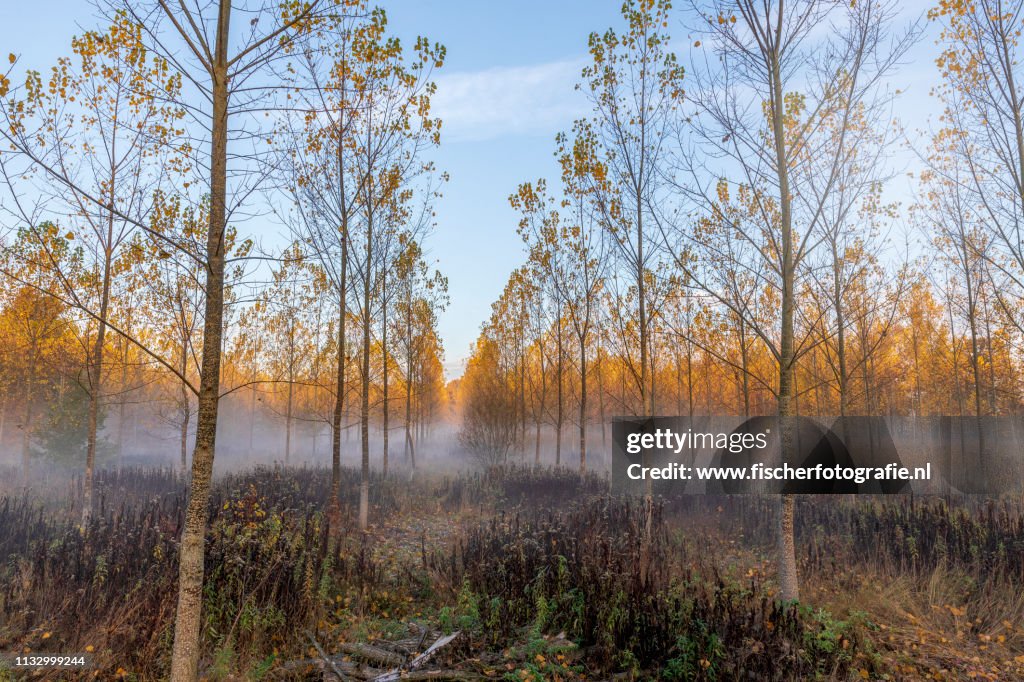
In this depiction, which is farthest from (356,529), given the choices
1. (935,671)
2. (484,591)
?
(935,671)

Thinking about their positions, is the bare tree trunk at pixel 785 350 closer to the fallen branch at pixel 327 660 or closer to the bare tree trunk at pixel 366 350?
the fallen branch at pixel 327 660

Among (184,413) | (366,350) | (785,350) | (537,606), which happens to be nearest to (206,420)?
(537,606)

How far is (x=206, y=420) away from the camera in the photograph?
292 centimetres

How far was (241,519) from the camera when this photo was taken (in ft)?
19.6

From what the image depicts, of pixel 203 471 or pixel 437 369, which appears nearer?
pixel 203 471

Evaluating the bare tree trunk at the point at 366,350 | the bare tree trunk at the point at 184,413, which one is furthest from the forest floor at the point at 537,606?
the bare tree trunk at the point at 184,413

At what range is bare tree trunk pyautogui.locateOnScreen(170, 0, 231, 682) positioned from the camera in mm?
2920

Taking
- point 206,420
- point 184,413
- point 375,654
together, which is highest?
point 206,420

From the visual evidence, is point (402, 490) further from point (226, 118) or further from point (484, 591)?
point (226, 118)

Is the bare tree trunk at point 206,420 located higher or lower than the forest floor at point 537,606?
higher

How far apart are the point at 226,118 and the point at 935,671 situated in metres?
6.37

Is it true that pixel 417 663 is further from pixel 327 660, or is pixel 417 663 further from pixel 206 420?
pixel 206 420

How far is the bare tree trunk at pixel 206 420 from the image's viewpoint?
2.92m

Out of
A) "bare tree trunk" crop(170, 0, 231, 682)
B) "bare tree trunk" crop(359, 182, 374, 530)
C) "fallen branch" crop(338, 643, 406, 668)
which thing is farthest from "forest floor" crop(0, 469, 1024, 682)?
"bare tree trunk" crop(359, 182, 374, 530)
